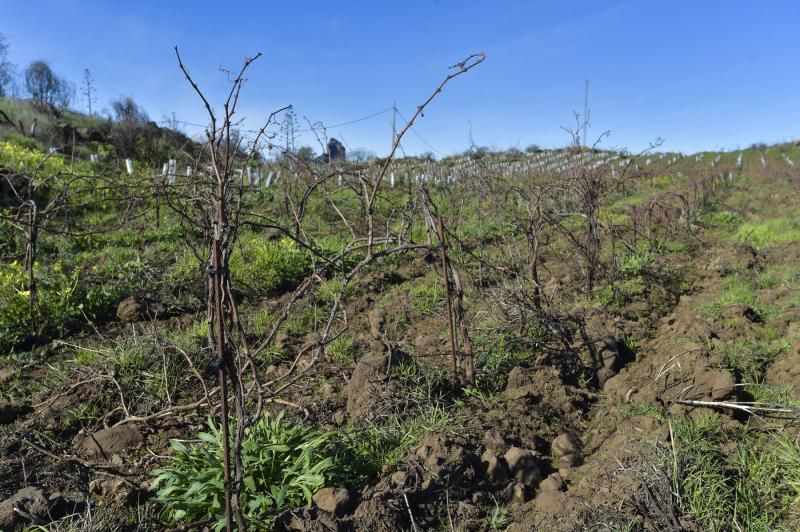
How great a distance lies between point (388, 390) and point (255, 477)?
1.12m

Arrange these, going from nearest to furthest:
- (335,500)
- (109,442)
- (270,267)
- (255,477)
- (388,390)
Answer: (335,500) < (255,477) < (109,442) < (388,390) < (270,267)

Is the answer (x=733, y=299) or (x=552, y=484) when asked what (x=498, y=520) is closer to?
(x=552, y=484)

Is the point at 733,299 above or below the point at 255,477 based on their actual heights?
above

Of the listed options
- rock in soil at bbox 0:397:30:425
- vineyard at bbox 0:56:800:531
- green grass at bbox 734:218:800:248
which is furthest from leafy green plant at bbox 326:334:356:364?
green grass at bbox 734:218:800:248

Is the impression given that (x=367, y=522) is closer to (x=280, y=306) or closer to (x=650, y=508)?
(x=650, y=508)

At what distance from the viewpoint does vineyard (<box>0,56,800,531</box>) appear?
2.47 meters

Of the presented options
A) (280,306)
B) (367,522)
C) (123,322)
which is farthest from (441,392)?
(123,322)

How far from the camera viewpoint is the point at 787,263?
259 inches

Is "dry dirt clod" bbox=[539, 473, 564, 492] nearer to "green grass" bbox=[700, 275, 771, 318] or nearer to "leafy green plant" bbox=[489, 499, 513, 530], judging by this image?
"leafy green plant" bbox=[489, 499, 513, 530]

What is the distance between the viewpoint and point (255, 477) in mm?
2621

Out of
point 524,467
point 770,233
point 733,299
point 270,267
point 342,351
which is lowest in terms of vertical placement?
point 524,467

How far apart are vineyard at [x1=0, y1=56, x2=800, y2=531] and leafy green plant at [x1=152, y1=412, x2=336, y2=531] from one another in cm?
1

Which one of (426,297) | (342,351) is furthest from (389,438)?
(426,297)

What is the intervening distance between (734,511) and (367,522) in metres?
1.57
